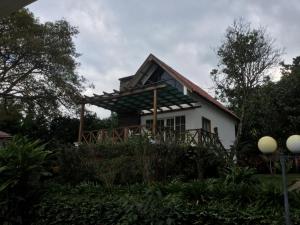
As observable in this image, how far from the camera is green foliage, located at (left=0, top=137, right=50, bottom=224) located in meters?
6.95

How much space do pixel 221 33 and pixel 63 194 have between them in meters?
13.8

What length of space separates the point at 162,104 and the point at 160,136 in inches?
327

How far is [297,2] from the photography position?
11430 millimetres

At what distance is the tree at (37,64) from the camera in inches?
686

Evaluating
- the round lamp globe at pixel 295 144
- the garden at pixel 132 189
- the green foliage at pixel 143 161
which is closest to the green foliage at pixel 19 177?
the garden at pixel 132 189

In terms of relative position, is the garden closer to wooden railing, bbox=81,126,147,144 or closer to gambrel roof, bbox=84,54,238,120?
wooden railing, bbox=81,126,147,144

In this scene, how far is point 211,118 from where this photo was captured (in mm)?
19609

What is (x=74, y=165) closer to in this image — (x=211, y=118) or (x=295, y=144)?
(x=295, y=144)

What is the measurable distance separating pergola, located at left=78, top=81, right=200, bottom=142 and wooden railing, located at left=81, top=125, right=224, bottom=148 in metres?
1.11

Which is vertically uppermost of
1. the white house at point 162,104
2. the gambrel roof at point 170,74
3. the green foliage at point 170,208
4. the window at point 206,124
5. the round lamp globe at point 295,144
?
the gambrel roof at point 170,74

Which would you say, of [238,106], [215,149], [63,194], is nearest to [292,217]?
[63,194]

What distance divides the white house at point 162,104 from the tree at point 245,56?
5.93ft

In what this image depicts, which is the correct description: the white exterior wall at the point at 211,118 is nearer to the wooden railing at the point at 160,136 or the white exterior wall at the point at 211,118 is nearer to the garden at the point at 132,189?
the wooden railing at the point at 160,136

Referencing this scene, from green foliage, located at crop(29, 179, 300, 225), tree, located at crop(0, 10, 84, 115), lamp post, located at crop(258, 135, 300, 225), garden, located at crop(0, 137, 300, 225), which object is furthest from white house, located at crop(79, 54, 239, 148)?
lamp post, located at crop(258, 135, 300, 225)
